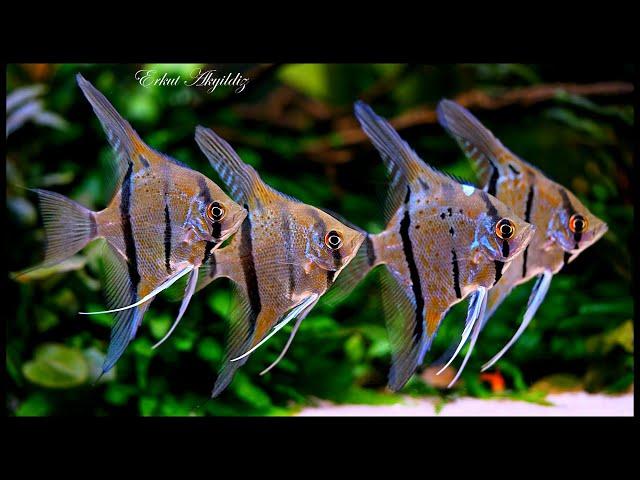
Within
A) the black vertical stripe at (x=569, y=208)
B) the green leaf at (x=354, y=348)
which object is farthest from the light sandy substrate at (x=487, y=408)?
the black vertical stripe at (x=569, y=208)

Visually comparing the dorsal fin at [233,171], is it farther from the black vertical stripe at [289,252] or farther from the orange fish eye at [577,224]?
the orange fish eye at [577,224]

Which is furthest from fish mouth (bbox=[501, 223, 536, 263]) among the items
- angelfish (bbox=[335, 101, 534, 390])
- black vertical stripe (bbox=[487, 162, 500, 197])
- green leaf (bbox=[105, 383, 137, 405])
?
green leaf (bbox=[105, 383, 137, 405])

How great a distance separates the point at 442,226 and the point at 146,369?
1657 millimetres

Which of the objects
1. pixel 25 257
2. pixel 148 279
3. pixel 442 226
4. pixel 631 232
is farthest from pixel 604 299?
pixel 25 257

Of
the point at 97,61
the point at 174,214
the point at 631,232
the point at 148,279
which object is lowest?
the point at 148,279

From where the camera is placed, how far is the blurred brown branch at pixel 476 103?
4.02 metres

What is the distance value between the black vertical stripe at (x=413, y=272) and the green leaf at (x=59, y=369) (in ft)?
5.63

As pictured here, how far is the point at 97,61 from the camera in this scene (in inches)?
117

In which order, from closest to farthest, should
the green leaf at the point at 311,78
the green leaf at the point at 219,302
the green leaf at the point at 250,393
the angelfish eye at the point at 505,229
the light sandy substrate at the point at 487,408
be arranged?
the angelfish eye at the point at 505,229, the light sandy substrate at the point at 487,408, the green leaf at the point at 250,393, the green leaf at the point at 219,302, the green leaf at the point at 311,78

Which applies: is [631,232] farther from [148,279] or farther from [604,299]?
[148,279]

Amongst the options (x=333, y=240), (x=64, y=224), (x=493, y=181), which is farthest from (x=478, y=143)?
(x=64, y=224)

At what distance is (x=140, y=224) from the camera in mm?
1982
